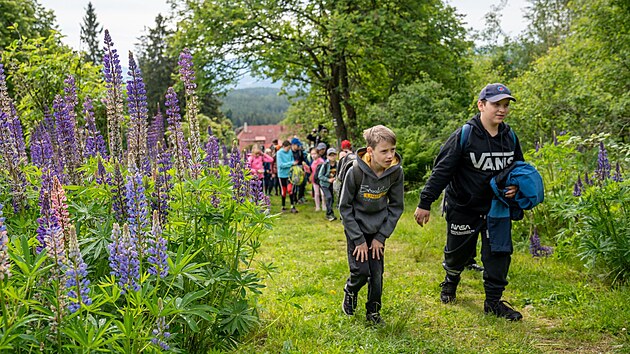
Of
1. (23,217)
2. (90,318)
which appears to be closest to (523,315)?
(90,318)

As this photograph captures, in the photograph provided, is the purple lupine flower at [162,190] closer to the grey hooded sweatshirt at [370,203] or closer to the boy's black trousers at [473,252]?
the grey hooded sweatshirt at [370,203]

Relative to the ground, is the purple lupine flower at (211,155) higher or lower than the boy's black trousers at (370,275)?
higher

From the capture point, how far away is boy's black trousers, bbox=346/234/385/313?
4.78 meters

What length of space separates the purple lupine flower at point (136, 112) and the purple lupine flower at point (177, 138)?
0.21m

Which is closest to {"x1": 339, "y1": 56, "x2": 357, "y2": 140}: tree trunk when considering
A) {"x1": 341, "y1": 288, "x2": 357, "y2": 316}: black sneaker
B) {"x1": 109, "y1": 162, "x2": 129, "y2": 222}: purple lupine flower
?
{"x1": 341, "y1": 288, "x2": 357, "y2": 316}: black sneaker

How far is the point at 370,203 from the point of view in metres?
4.81

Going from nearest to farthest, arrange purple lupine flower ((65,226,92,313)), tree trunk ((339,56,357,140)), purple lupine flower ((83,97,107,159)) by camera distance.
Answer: purple lupine flower ((65,226,92,313))
purple lupine flower ((83,97,107,159))
tree trunk ((339,56,357,140))

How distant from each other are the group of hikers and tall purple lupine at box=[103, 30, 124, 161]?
2.03m

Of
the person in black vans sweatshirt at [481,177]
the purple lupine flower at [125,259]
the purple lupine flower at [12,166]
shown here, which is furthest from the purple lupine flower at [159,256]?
the person in black vans sweatshirt at [481,177]

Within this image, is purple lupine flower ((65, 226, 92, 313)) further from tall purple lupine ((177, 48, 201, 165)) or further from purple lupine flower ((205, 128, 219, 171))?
purple lupine flower ((205, 128, 219, 171))

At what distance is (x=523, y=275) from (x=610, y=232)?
1.08m

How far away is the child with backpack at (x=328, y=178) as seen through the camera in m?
11.7

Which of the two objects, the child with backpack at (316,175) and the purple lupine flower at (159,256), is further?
the child with backpack at (316,175)

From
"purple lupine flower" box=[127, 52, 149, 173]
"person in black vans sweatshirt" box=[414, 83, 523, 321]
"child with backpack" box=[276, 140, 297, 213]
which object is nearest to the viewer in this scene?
"purple lupine flower" box=[127, 52, 149, 173]
